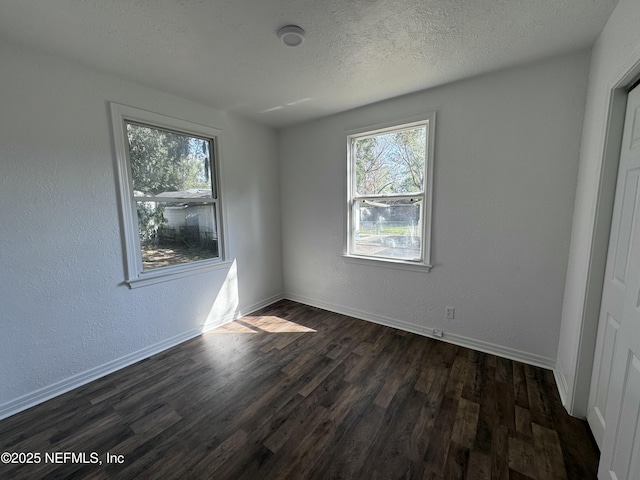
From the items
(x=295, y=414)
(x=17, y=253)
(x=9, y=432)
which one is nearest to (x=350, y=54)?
(x=295, y=414)

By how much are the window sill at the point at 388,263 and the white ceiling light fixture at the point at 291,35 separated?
2184 millimetres

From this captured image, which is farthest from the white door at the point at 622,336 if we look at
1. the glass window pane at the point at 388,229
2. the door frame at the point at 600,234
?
the glass window pane at the point at 388,229

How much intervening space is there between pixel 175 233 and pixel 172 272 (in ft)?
1.33

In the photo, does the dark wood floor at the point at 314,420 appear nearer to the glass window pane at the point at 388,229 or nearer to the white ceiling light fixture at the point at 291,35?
the glass window pane at the point at 388,229

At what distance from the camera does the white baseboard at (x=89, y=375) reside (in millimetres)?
1871

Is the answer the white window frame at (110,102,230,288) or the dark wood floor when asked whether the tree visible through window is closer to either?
the white window frame at (110,102,230,288)

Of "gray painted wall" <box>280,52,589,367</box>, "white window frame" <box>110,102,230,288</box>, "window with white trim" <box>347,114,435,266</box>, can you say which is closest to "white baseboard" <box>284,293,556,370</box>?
"gray painted wall" <box>280,52,589,367</box>

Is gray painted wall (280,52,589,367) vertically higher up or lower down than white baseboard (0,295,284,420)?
higher up

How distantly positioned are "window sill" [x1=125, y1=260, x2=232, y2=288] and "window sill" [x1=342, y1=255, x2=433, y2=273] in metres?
1.54

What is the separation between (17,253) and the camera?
1.84m

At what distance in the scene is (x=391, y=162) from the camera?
9.68ft

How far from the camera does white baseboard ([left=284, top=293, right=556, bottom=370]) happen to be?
227 cm

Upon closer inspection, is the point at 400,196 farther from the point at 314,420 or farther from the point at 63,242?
the point at 63,242

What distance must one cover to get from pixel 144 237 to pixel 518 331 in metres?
3.54
